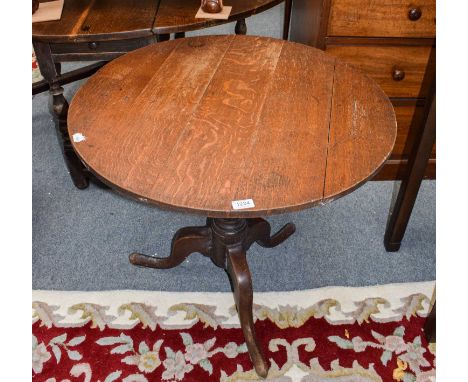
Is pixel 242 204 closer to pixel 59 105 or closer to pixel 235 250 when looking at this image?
pixel 235 250

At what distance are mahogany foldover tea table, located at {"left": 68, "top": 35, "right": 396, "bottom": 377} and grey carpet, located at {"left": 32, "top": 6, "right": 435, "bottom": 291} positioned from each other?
27cm

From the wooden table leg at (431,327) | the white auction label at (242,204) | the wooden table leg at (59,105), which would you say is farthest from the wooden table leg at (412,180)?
the wooden table leg at (59,105)

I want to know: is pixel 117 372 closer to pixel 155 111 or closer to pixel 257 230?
pixel 257 230

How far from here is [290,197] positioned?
990 mm

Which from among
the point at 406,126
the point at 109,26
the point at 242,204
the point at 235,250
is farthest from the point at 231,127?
the point at 406,126

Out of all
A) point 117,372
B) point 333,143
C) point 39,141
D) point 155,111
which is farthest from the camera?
point 39,141

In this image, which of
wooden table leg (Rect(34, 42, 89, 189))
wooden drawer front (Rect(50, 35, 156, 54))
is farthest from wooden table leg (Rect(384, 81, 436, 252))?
wooden table leg (Rect(34, 42, 89, 189))

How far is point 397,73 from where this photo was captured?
1.88 meters

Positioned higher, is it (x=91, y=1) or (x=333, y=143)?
(x=91, y=1)

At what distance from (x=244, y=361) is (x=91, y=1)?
1563mm

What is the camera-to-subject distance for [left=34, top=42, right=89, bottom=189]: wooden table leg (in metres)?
1.72

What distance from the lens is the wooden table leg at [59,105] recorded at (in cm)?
172

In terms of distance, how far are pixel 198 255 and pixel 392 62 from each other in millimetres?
1172

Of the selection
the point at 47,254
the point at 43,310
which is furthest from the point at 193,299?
the point at 47,254
